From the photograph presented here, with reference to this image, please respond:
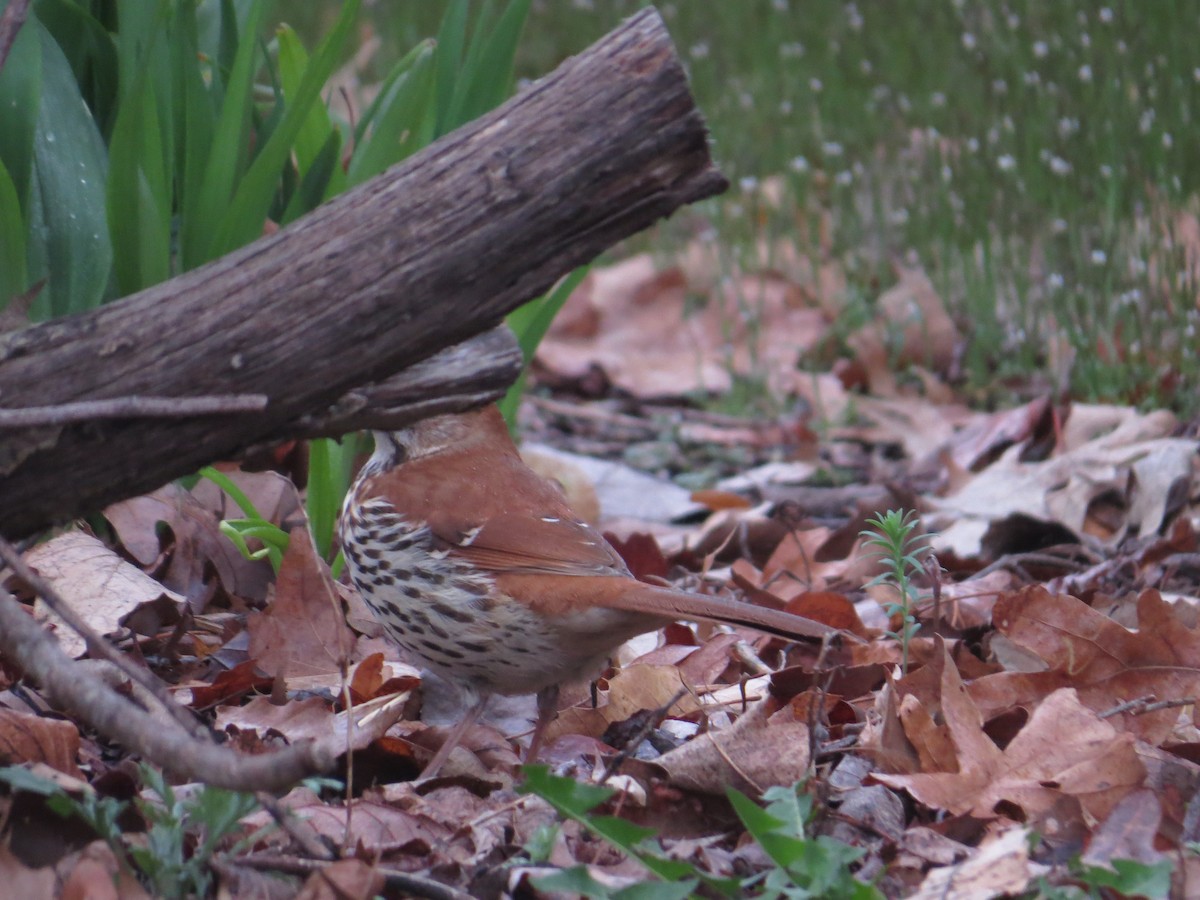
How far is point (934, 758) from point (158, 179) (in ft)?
7.22

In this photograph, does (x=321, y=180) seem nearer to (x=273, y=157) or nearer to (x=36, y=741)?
(x=273, y=157)

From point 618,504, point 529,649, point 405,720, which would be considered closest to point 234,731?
point 405,720

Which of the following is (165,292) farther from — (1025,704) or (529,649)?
(1025,704)

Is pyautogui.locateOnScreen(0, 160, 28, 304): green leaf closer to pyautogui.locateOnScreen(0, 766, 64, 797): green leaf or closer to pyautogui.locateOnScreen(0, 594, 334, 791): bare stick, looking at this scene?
pyautogui.locateOnScreen(0, 594, 334, 791): bare stick

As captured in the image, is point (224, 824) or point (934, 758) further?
point (934, 758)

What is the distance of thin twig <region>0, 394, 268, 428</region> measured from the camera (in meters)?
2.24

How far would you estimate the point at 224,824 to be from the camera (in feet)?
6.43

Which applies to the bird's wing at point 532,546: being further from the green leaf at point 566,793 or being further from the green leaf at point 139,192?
the green leaf at point 139,192

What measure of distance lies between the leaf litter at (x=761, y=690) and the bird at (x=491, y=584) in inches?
4.7

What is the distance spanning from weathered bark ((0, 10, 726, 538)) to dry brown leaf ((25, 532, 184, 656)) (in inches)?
26.8

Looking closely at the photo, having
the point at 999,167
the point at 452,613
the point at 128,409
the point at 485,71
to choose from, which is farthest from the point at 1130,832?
the point at 999,167

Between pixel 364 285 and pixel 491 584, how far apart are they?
855 mm

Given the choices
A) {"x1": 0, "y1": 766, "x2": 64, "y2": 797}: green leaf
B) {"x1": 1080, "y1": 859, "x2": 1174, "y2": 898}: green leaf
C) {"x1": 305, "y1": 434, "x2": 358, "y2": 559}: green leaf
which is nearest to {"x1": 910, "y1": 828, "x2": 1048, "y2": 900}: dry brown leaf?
{"x1": 1080, "y1": 859, "x2": 1174, "y2": 898}: green leaf

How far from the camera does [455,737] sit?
2.82m
